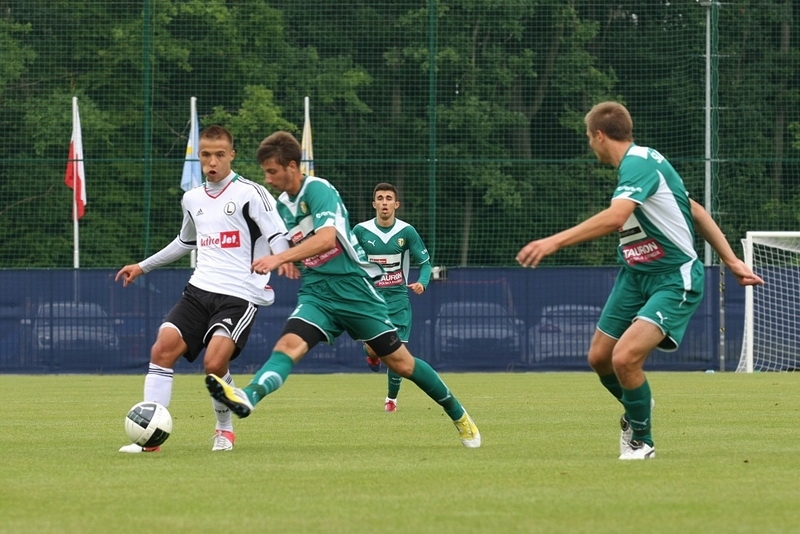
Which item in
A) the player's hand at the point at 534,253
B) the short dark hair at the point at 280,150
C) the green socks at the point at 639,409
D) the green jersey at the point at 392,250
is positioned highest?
the short dark hair at the point at 280,150

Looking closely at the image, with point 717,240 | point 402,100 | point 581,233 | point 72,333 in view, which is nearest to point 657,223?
point 717,240

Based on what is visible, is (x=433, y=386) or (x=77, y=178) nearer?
(x=433, y=386)

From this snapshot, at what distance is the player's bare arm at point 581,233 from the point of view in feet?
24.3

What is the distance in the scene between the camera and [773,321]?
23.9 m

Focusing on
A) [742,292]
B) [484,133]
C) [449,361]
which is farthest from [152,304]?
[484,133]

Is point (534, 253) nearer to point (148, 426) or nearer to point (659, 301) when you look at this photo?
point (659, 301)

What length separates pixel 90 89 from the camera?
37.0 meters

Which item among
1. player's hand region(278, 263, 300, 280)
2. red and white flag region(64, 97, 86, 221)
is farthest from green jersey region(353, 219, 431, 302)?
red and white flag region(64, 97, 86, 221)

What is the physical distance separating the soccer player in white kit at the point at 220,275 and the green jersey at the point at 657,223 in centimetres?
219

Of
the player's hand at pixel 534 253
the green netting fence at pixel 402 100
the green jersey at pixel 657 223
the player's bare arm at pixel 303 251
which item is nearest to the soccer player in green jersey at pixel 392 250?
the player's bare arm at pixel 303 251

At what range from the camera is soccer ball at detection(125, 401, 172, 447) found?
9.22 m

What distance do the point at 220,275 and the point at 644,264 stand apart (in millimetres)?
2694

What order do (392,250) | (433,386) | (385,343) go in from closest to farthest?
(385,343), (433,386), (392,250)

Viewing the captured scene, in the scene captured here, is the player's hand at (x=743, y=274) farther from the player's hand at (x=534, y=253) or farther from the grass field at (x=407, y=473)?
the player's hand at (x=534, y=253)
